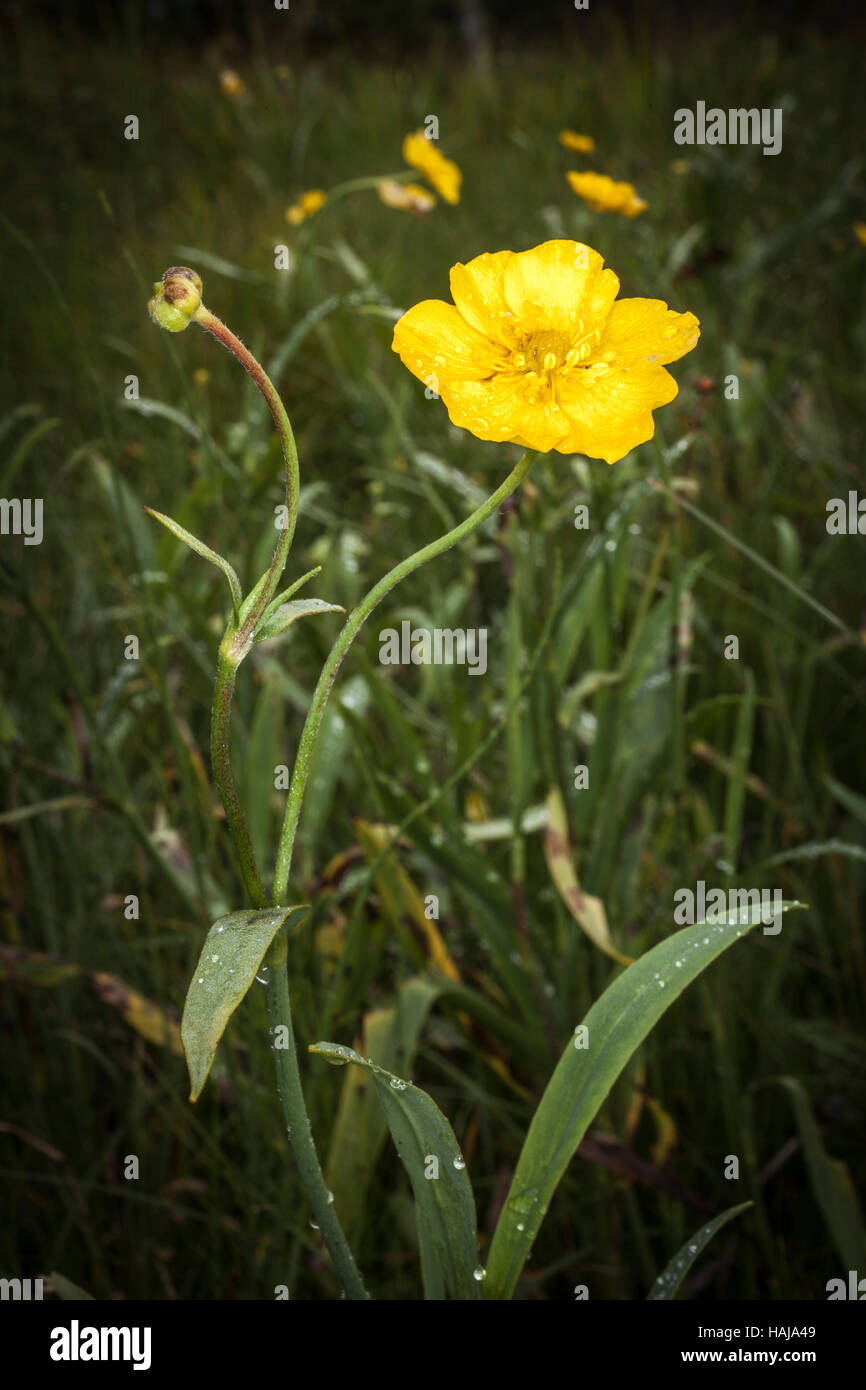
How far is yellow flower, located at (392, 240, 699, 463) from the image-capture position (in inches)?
13.5

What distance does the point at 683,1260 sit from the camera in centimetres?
43

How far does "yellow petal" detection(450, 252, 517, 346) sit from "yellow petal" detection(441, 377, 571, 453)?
1.0 inches

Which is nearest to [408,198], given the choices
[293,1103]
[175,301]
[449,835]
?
[449,835]

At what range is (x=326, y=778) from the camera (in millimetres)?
828

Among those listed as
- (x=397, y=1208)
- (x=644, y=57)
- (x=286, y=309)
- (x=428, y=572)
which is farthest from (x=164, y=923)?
(x=644, y=57)

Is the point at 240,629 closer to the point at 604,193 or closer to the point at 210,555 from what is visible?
the point at 210,555

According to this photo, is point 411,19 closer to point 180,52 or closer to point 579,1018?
point 180,52

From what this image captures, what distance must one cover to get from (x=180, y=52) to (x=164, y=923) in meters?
5.38

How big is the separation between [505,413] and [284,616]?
4.3 inches

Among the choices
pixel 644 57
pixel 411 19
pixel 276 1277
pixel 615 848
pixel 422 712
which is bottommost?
pixel 276 1277

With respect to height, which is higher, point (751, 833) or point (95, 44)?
point (95, 44)

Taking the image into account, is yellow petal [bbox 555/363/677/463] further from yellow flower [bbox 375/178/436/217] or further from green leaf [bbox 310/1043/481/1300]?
yellow flower [bbox 375/178/436/217]
